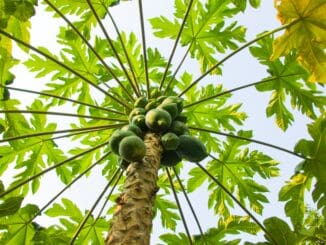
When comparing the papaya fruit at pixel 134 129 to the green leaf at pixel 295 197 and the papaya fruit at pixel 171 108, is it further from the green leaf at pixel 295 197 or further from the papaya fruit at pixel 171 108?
the green leaf at pixel 295 197

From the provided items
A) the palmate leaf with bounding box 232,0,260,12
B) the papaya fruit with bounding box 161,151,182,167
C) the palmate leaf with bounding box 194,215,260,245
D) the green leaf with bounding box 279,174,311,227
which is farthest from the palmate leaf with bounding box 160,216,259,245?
the palmate leaf with bounding box 232,0,260,12

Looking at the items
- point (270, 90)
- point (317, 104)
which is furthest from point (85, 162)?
point (317, 104)

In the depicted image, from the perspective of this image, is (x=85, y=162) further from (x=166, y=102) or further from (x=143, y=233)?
(x=143, y=233)

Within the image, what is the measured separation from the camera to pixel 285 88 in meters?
4.45

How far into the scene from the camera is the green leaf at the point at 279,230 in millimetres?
2689

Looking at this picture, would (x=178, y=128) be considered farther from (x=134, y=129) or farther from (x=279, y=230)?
(x=279, y=230)

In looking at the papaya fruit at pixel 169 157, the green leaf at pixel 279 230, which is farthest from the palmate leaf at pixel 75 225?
the green leaf at pixel 279 230

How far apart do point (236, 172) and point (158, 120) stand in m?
1.73

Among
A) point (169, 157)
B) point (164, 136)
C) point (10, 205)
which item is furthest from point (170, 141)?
point (10, 205)

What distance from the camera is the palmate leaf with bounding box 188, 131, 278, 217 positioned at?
4398 millimetres

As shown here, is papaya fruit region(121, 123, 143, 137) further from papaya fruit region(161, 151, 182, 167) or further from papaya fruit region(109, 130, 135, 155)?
papaya fruit region(161, 151, 182, 167)

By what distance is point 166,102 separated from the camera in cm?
343

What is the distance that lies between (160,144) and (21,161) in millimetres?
2062

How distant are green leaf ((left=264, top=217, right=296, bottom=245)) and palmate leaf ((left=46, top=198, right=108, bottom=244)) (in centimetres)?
188
